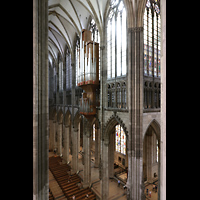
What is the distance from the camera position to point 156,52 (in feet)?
33.0

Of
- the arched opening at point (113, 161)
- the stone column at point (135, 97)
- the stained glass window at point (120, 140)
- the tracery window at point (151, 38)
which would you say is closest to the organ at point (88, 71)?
the arched opening at point (113, 161)

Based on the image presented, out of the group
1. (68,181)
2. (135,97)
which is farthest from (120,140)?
(135,97)

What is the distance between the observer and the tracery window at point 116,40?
9648 millimetres

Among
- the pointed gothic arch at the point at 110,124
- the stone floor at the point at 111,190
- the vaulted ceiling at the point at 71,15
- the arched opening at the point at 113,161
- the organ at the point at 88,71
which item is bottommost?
the stone floor at the point at 111,190

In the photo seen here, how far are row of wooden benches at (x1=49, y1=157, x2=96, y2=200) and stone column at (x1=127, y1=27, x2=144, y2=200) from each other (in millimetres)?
5985

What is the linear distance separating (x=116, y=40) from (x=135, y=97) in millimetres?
4958

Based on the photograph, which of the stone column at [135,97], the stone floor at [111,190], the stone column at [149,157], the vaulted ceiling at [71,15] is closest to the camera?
the stone column at [135,97]

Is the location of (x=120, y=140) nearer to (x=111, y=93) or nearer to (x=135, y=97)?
(x=111, y=93)

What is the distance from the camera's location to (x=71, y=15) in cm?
1319

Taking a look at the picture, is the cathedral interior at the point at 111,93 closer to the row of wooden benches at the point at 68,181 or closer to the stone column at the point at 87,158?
the row of wooden benches at the point at 68,181

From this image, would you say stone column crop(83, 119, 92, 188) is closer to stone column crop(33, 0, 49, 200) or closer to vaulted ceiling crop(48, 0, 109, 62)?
vaulted ceiling crop(48, 0, 109, 62)

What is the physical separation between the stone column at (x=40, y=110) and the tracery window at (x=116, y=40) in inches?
271

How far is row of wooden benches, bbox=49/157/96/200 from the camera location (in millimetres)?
11828
